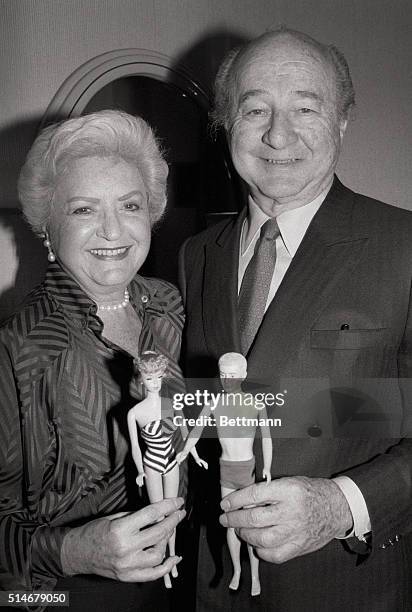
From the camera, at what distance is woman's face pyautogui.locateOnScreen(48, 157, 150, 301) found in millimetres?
880

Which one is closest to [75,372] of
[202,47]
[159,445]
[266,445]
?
[159,445]

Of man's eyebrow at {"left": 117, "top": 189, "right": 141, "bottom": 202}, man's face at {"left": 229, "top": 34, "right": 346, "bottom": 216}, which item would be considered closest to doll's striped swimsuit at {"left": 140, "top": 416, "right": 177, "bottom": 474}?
man's eyebrow at {"left": 117, "top": 189, "right": 141, "bottom": 202}

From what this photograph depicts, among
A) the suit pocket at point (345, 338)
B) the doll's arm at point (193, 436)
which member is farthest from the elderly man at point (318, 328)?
the doll's arm at point (193, 436)

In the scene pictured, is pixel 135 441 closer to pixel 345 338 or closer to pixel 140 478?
pixel 140 478

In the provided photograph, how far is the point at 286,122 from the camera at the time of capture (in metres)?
Answer: 0.96

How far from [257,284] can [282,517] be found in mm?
371

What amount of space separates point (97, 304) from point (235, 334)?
0.77 ft

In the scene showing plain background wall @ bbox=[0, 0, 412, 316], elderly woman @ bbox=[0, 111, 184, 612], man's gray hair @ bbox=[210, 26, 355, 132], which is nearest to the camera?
elderly woman @ bbox=[0, 111, 184, 612]

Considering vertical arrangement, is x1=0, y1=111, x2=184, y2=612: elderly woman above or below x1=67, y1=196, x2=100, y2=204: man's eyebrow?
below

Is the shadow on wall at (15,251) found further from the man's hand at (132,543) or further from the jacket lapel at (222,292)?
the man's hand at (132,543)

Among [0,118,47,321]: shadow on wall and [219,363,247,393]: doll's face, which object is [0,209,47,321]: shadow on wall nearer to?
[0,118,47,321]: shadow on wall

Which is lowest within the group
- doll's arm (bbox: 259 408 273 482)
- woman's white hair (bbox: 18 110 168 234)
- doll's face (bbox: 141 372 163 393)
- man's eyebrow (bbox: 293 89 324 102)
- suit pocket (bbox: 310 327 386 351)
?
doll's arm (bbox: 259 408 273 482)

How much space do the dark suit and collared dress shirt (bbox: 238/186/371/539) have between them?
0.02 meters

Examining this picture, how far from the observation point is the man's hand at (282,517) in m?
0.80
